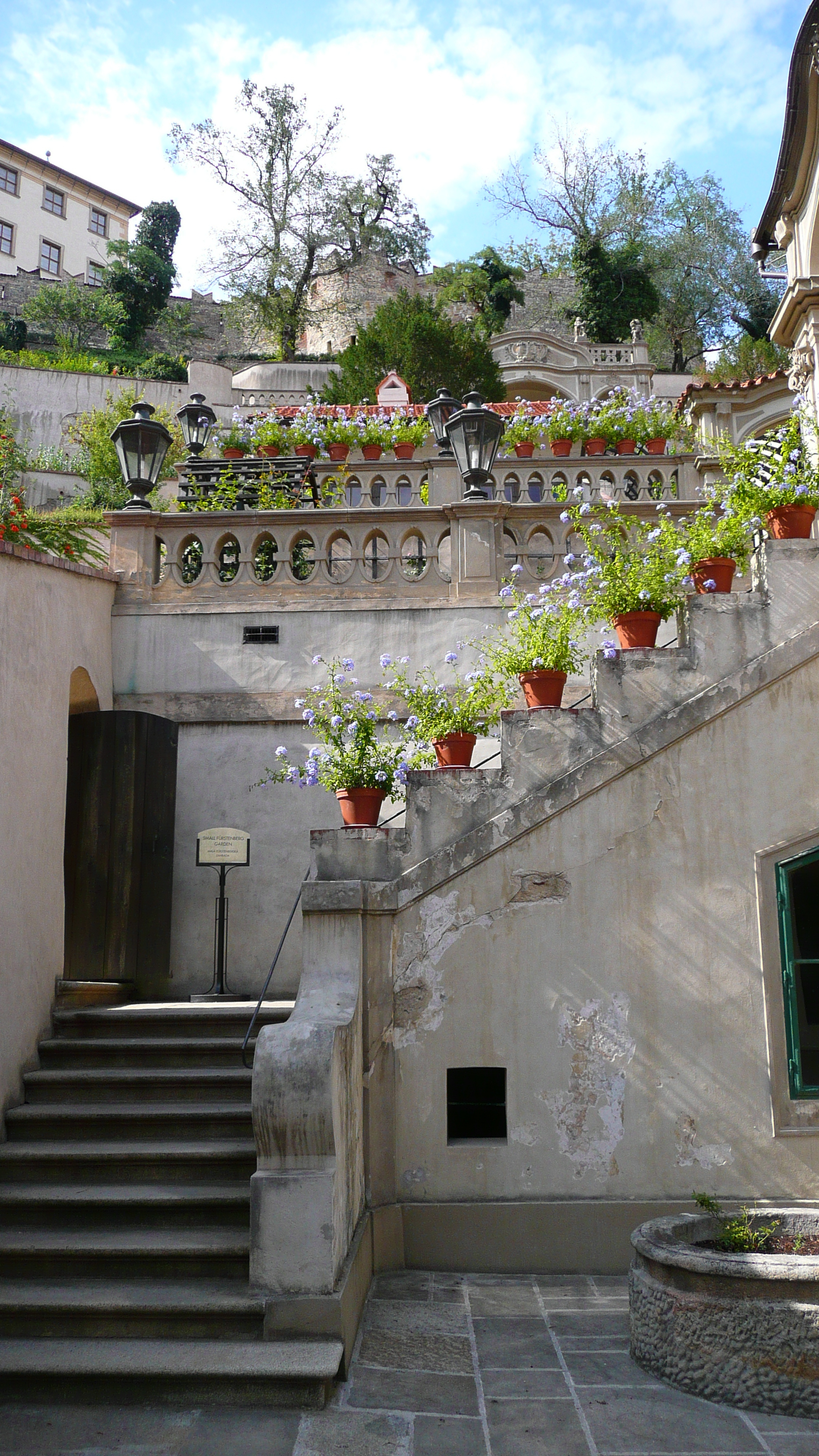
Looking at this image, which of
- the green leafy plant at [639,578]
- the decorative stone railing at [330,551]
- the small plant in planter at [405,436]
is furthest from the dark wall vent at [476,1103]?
the small plant in planter at [405,436]

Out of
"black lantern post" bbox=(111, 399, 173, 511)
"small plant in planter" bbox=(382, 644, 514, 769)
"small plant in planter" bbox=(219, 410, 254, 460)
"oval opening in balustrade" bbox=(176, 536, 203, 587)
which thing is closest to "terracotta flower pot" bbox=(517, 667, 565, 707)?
"small plant in planter" bbox=(382, 644, 514, 769)

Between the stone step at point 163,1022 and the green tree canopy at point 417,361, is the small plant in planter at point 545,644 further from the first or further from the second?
the green tree canopy at point 417,361

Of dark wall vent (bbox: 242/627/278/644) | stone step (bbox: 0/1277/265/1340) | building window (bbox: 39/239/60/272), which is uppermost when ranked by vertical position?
building window (bbox: 39/239/60/272)

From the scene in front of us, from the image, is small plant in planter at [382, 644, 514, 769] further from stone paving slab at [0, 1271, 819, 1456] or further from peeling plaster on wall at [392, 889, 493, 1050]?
stone paving slab at [0, 1271, 819, 1456]

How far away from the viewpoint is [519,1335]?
4594 millimetres

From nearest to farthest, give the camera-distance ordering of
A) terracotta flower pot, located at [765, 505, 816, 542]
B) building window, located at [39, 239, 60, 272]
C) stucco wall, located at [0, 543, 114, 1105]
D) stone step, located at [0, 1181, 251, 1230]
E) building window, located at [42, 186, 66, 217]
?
stone step, located at [0, 1181, 251, 1230]
stucco wall, located at [0, 543, 114, 1105]
terracotta flower pot, located at [765, 505, 816, 542]
building window, located at [39, 239, 60, 272]
building window, located at [42, 186, 66, 217]

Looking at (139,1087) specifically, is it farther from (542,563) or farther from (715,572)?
(542,563)

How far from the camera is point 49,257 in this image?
158ft

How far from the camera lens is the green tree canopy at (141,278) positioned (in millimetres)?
37938

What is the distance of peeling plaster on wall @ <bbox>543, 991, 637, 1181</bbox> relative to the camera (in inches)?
214

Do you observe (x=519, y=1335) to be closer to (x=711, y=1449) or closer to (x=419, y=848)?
(x=711, y=1449)

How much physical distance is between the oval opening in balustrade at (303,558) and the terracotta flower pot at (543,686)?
243 centimetres

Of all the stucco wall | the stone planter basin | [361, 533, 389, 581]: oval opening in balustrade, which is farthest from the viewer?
[361, 533, 389, 581]: oval opening in balustrade

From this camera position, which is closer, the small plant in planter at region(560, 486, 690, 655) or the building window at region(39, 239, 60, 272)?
the small plant in planter at region(560, 486, 690, 655)
